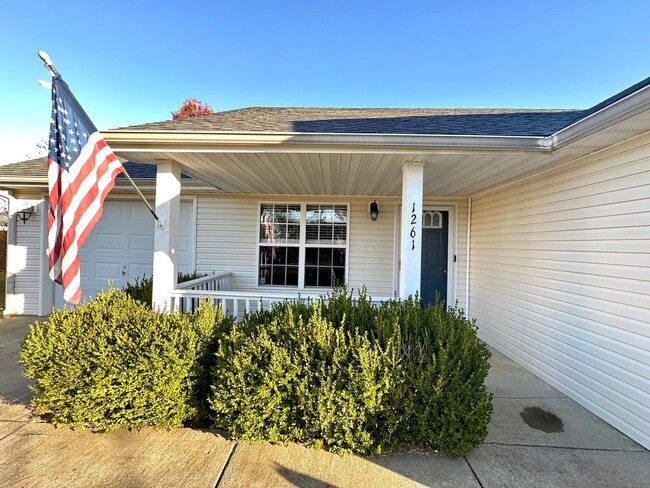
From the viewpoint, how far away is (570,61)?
8.20m

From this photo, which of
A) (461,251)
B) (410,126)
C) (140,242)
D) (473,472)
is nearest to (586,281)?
(473,472)

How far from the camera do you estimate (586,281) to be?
3.54 meters

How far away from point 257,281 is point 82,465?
4.32m

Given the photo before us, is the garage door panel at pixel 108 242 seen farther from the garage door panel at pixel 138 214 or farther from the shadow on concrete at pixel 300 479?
the shadow on concrete at pixel 300 479

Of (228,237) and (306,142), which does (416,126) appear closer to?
(306,142)

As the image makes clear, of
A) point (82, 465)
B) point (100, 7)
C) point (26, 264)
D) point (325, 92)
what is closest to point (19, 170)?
point (26, 264)

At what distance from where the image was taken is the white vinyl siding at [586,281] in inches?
114

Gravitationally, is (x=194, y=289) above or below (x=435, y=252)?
below

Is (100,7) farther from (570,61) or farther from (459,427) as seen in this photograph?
(570,61)

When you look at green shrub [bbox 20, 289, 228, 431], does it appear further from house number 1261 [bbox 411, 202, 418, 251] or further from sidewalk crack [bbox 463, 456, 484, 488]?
house number 1261 [bbox 411, 202, 418, 251]

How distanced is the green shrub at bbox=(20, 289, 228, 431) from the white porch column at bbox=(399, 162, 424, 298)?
7.19 ft

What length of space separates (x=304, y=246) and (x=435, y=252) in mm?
2666

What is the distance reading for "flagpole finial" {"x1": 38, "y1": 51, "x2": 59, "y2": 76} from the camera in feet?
8.87

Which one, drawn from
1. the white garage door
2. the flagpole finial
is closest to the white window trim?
the white garage door
